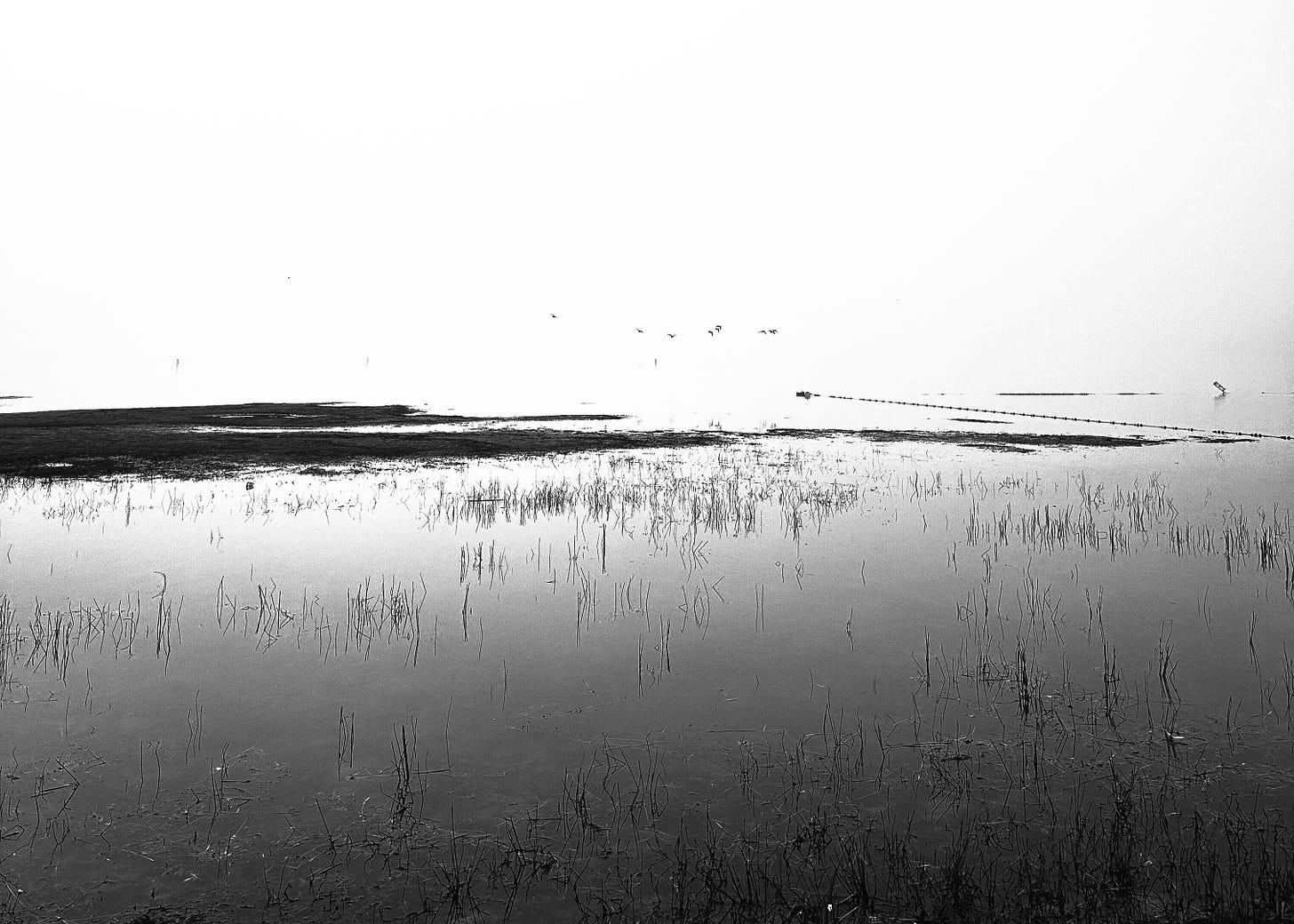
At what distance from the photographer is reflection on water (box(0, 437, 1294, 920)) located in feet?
18.9

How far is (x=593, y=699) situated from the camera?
8.66m

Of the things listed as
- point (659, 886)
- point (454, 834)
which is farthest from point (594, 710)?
point (659, 886)

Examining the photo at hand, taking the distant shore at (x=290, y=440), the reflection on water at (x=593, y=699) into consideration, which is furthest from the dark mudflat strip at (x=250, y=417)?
the reflection on water at (x=593, y=699)

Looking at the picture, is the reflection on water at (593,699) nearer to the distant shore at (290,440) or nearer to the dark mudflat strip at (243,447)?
the dark mudflat strip at (243,447)

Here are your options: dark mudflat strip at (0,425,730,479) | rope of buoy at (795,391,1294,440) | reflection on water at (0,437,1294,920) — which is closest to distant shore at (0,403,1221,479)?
dark mudflat strip at (0,425,730,479)

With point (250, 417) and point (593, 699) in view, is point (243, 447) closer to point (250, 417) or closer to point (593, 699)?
point (250, 417)

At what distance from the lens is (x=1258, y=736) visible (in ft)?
24.3

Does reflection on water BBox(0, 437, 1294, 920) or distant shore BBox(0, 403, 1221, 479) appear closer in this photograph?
reflection on water BBox(0, 437, 1294, 920)

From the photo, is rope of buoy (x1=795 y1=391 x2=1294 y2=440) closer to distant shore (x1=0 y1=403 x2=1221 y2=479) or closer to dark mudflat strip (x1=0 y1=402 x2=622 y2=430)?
distant shore (x1=0 y1=403 x2=1221 y2=479)

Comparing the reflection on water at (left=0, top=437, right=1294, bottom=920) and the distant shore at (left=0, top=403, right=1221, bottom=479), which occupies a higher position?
the distant shore at (left=0, top=403, right=1221, bottom=479)

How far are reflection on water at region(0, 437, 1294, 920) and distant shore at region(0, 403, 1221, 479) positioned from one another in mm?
11499

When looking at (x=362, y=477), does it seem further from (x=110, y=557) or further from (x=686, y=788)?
→ (x=686, y=788)

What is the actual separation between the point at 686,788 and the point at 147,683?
603cm

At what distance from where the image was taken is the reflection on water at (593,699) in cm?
576
